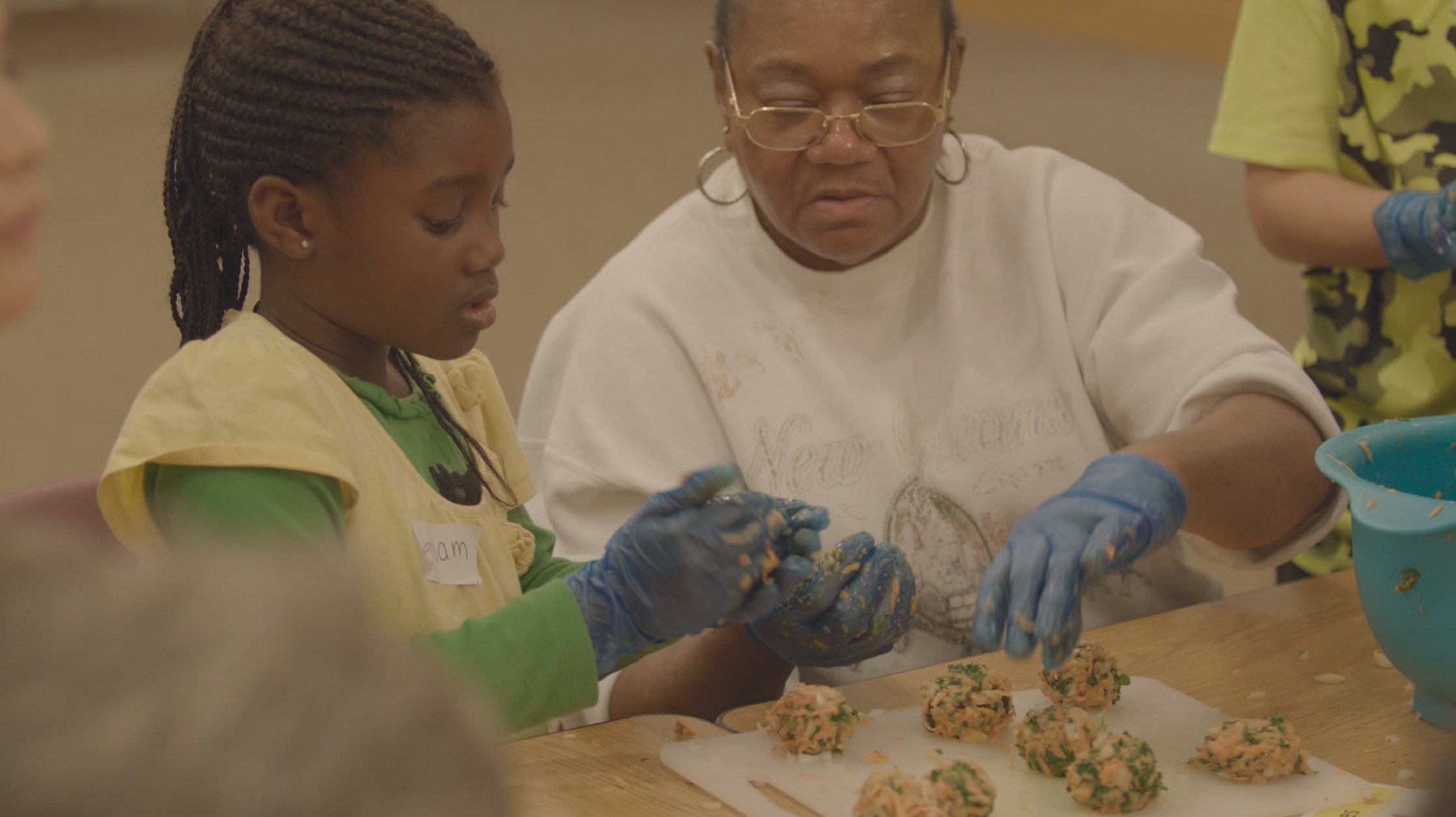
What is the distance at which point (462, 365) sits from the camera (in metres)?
1.50

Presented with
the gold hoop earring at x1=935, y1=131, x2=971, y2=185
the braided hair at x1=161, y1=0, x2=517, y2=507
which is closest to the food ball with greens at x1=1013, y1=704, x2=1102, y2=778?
the braided hair at x1=161, y1=0, x2=517, y2=507

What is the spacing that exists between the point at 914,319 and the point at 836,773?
74 centimetres

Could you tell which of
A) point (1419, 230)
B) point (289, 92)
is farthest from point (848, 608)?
point (1419, 230)

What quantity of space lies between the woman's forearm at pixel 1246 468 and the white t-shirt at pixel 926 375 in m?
0.03

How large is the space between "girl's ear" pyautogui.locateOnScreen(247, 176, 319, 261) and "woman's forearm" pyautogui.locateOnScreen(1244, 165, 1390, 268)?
128cm

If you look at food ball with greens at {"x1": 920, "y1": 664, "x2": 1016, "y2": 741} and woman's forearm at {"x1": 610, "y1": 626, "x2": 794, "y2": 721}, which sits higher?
food ball with greens at {"x1": 920, "y1": 664, "x2": 1016, "y2": 741}

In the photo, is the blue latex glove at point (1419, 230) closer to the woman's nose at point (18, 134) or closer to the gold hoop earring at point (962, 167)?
the gold hoop earring at point (962, 167)

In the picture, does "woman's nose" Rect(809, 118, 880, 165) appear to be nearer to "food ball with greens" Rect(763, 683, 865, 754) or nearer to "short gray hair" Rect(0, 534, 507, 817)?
"food ball with greens" Rect(763, 683, 865, 754)

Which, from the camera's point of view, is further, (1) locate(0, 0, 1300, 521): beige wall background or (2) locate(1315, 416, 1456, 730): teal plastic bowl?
(1) locate(0, 0, 1300, 521): beige wall background

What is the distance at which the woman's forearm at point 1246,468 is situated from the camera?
1534 millimetres

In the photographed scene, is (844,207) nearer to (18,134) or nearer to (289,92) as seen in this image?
(289,92)

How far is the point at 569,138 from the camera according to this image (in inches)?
253

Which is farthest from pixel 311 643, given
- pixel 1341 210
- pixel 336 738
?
pixel 1341 210

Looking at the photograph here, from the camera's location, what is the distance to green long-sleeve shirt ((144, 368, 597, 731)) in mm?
1106
